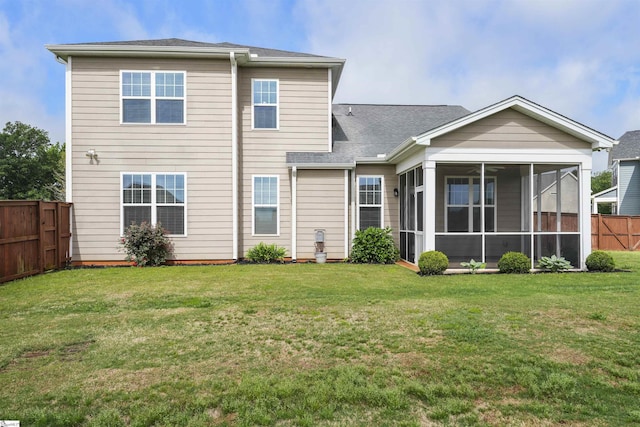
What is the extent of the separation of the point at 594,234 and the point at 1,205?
2023 centimetres

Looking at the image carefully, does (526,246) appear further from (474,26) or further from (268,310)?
(474,26)

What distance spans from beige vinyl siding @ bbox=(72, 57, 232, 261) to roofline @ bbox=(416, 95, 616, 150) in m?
5.84

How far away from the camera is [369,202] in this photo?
12.7 m

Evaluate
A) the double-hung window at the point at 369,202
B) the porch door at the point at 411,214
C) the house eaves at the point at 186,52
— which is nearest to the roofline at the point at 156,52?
the house eaves at the point at 186,52

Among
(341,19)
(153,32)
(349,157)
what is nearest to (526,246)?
(349,157)

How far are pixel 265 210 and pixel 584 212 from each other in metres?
8.45

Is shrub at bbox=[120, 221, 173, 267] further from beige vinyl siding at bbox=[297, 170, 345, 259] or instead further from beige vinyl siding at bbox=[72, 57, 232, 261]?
beige vinyl siding at bbox=[297, 170, 345, 259]

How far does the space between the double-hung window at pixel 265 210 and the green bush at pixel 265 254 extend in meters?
0.52

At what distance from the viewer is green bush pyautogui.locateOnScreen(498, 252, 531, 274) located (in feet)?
32.3

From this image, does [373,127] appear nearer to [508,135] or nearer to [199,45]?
[508,135]

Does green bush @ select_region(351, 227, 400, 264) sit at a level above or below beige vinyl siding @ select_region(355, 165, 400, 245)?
below

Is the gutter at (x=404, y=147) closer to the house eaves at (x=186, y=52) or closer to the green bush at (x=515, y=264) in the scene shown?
the house eaves at (x=186, y=52)

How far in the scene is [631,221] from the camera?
56.7 feet

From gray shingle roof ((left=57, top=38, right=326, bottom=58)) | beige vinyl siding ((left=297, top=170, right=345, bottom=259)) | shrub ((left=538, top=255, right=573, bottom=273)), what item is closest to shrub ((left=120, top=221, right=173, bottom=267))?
beige vinyl siding ((left=297, top=170, right=345, bottom=259))
